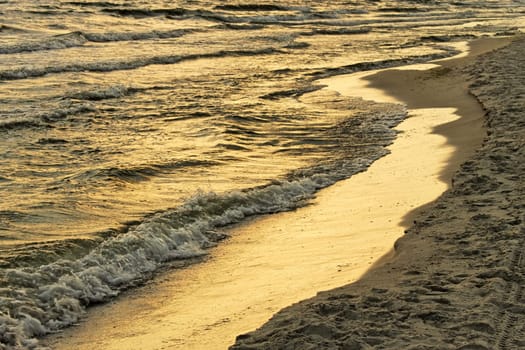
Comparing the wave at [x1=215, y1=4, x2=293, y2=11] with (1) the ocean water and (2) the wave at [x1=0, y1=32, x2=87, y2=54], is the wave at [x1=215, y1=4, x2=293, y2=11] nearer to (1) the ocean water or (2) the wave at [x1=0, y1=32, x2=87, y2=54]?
(1) the ocean water

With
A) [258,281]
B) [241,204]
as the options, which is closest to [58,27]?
[241,204]

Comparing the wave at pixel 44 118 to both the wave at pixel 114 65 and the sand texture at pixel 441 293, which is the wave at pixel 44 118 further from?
the sand texture at pixel 441 293

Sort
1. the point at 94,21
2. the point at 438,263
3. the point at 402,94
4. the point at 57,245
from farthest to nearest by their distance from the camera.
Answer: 1. the point at 94,21
2. the point at 402,94
3. the point at 57,245
4. the point at 438,263

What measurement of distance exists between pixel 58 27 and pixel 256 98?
624 inches

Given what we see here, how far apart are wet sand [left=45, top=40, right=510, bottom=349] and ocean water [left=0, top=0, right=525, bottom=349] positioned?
26 centimetres

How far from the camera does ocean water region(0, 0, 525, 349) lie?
7.10m

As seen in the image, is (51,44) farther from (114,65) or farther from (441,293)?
(441,293)

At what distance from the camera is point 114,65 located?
21500 mm

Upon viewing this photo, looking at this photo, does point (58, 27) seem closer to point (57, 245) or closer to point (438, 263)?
point (57, 245)

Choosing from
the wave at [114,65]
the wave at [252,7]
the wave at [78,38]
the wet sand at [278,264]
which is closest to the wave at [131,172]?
the wet sand at [278,264]

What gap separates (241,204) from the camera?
902cm

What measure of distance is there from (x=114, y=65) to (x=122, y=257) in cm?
1498

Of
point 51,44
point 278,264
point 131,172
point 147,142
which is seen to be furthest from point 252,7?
point 278,264

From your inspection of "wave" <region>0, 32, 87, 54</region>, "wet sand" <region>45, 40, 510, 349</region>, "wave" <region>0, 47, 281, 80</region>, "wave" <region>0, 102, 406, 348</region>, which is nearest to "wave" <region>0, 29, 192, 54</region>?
"wave" <region>0, 32, 87, 54</region>
